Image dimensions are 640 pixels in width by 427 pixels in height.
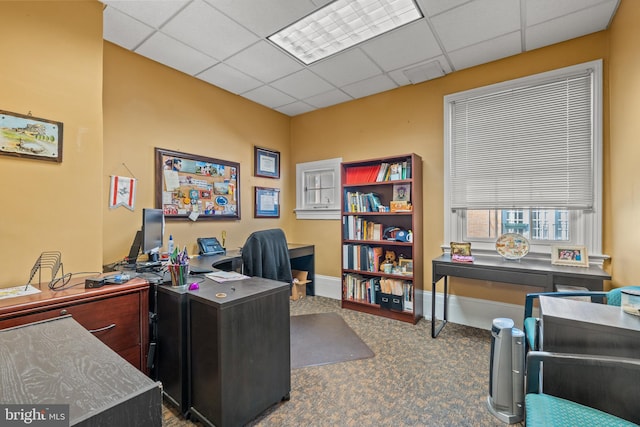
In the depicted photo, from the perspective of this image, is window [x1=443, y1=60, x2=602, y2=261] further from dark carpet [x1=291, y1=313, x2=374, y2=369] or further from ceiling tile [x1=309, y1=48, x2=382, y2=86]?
dark carpet [x1=291, y1=313, x2=374, y2=369]

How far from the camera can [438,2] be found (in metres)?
2.08

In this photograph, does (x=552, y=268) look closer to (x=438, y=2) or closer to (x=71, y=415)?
(x=438, y=2)

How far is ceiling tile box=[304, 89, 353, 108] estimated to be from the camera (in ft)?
12.0

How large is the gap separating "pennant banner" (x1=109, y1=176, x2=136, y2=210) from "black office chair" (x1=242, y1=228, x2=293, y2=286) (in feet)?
3.69

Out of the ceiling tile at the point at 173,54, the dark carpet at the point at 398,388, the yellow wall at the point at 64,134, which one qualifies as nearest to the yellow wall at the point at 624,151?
the dark carpet at the point at 398,388

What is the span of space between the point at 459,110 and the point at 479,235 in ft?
4.46

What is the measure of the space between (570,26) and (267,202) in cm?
355

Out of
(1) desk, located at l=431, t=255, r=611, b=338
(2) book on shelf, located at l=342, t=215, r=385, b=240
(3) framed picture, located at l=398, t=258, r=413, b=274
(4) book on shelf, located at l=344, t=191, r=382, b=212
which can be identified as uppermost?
(4) book on shelf, located at l=344, t=191, r=382, b=212

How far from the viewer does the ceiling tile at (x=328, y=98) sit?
3.65 meters

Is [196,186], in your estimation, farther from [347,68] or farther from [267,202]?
[347,68]

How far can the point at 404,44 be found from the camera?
259cm

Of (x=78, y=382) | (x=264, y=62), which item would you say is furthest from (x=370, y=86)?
(x=78, y=382)

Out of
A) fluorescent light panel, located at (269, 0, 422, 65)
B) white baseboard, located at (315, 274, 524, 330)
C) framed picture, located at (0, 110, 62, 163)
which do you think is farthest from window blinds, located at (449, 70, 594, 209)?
framed picture, located at (0, 110, 62, 163)

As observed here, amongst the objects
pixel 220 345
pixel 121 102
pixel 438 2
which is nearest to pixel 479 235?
pixel 438 2
